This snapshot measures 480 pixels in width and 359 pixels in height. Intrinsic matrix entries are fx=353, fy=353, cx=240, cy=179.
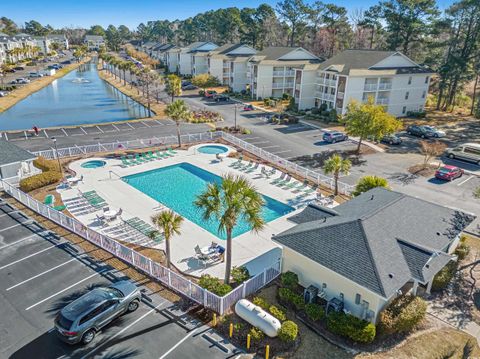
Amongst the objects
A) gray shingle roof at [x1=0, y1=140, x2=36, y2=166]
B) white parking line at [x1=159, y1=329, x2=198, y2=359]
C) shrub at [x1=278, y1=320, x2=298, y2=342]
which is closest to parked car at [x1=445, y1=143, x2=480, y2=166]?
shrub at [x1=278, y1=320, x2=298, y2=342]

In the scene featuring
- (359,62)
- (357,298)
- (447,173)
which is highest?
(359,62)

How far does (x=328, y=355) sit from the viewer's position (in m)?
14.5

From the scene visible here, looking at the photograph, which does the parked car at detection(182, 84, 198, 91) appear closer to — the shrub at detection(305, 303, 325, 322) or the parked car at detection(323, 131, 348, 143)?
the parked car at detection(323, 131, 348, 143)

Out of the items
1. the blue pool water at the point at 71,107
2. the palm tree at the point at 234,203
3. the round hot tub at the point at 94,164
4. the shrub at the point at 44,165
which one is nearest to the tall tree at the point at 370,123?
the palm tree at the point at 234,203

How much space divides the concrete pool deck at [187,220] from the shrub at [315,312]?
14.6 feet

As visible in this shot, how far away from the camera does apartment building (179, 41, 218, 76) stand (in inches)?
3730

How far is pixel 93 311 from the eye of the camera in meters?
Answer: 14.8

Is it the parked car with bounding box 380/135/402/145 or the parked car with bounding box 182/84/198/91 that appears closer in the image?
the parked car with bounding box 380/135/402/145

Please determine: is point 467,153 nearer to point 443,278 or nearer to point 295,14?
point 443,278

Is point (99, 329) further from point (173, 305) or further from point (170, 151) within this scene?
point (170, 151)

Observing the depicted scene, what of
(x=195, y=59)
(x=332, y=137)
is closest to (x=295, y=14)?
(x=195, y=59)

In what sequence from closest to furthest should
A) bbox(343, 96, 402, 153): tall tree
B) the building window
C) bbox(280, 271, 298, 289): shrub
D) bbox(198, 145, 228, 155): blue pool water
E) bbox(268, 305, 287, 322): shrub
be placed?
bbox(268, 305, 287, 322): shrub, the building window, bbox(280, 271, 298, 289): shrub, bbox(343, 96, 402, 153): tall tree, bbox(198, 145, 228, 155): blue pool water

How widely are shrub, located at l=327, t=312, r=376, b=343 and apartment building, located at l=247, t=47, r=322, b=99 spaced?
59.1 metres

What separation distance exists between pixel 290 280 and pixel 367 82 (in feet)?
149
